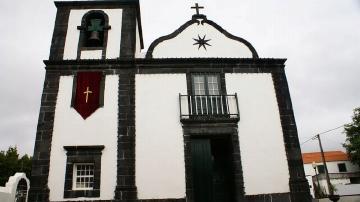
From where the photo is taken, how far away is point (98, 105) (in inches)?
420

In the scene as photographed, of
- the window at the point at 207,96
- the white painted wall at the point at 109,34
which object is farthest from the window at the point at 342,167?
the white painted wall at the point at 109,34

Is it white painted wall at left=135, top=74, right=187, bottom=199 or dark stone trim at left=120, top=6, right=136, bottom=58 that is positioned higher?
dark stone trim at left=120, top=6, right=136, bottom=58

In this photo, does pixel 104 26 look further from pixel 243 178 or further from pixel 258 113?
pixel 243 178

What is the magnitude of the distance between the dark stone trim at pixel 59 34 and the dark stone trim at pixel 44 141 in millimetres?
842

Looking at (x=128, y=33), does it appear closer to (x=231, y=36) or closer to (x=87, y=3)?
(x=87, y=3)

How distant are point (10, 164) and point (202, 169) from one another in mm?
27133

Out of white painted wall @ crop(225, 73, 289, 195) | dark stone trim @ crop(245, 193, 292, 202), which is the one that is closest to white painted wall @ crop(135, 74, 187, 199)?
white painted wall @ crop(225, 73, 289, 195)

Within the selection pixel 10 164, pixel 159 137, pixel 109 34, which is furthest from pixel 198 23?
pixel 10 164

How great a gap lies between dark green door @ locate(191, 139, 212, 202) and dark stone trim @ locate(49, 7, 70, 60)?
610 cm

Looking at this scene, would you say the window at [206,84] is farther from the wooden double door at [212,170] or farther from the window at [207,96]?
the wooden double door at [212,170]

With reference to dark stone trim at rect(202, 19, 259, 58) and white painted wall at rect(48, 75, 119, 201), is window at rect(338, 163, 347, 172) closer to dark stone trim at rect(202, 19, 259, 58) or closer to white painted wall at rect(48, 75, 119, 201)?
dark stone trim at rect(202, 19, 259, 58)

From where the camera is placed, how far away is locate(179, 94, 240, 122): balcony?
10.7 meters

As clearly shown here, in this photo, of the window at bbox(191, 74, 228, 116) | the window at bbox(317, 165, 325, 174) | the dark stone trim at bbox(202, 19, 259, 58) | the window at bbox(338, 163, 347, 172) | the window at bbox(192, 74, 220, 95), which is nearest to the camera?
the window at bbox(191, 74, 228, 116)

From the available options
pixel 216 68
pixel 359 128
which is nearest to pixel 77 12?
pixel 216 68
